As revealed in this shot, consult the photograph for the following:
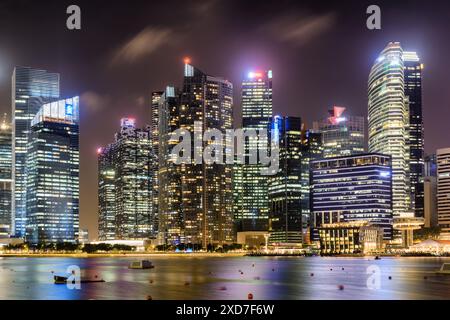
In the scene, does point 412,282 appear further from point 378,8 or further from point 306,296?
point 378,8

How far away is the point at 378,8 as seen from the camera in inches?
1399

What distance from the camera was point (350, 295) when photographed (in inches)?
1890

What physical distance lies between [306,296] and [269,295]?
8.49 feet

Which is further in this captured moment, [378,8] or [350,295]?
[350,295]
